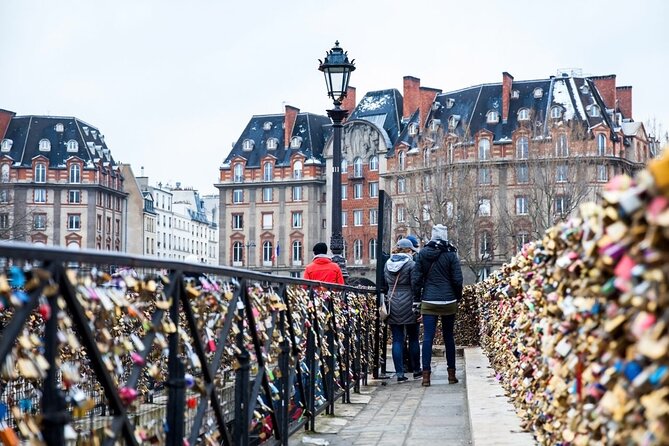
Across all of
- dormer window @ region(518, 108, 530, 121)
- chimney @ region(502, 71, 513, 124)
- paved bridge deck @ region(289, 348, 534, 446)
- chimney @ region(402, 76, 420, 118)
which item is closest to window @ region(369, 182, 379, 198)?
chimney @ region(402, 76, 420, 118)

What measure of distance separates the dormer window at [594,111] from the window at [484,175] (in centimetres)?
870

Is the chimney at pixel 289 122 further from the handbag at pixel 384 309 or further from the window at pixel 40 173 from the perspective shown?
the handbag at pixel 384 309

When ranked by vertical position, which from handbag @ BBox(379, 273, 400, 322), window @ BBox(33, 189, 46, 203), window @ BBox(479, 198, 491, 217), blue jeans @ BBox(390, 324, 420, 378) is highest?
window @ BBox(33, 189, 46, 203)

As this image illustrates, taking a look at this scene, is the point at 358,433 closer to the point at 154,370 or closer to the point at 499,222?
the point at 154,370

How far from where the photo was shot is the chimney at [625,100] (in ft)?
279

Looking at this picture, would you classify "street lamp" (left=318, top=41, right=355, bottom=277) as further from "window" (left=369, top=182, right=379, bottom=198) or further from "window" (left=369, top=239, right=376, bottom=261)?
"window" (left=369, top=182, right=379, bottom=198)

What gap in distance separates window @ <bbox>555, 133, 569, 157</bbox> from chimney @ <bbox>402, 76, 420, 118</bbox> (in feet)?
79.8

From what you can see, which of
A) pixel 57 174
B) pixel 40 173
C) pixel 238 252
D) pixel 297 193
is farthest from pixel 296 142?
pixel 40 173

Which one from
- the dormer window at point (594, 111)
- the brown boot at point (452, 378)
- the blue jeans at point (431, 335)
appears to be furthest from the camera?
the dormer window at point (594, 111)

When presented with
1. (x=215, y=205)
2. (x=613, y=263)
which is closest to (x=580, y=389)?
(x=613, y=263)

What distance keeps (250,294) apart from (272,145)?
96757mm

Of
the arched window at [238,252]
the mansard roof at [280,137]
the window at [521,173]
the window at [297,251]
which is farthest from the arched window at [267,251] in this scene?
the window at [521,173]

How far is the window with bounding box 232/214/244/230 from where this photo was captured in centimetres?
10306

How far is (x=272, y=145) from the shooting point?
103 metres
